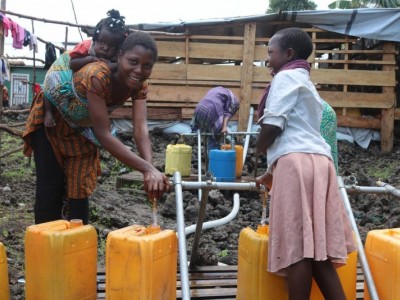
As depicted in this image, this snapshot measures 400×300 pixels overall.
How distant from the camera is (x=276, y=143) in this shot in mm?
2334

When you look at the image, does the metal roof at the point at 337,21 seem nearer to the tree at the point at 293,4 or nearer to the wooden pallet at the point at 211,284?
the wooden pallet at the point at 211,284

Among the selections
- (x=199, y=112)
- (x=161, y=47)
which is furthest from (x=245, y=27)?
(x=199, y=112)

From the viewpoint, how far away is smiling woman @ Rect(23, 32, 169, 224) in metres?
2.62

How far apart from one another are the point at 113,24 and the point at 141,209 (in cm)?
386

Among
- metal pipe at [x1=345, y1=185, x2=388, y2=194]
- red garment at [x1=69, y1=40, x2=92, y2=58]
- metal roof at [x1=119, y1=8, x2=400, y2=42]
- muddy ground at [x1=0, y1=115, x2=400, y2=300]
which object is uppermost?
metal roof at [x1=119, y1=8, x2=400, y2=42]

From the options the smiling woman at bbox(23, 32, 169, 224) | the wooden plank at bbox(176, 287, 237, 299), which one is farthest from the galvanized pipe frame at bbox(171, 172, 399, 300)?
the wooden plank at bbox(176, 287, 237, 299)

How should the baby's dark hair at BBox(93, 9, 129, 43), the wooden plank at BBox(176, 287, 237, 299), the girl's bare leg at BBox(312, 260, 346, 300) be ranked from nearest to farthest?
1. the girl's bare leg at BBox(312, 260, 346, 300)
2. the wooden plank at BBox(176, 287, 237, 299)
3. the baby's dark hair at BBox(93, 9, 129, 43)

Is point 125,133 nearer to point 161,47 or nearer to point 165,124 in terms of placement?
point 165,124

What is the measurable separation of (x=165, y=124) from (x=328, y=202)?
8.97 m

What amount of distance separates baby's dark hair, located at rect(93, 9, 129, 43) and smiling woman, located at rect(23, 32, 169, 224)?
0.89 feet

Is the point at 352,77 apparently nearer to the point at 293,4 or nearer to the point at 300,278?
the point at 300,278

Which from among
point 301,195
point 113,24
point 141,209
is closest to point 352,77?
point 141,209

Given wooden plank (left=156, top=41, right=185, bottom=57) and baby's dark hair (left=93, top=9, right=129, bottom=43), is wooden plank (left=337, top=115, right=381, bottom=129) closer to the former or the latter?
wooden plank (left=156, top=41, right=185, bottom=57)

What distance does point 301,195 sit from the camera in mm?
2195
